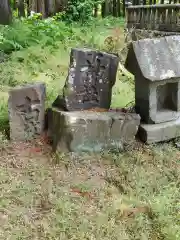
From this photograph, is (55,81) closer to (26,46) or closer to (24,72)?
(24,72)

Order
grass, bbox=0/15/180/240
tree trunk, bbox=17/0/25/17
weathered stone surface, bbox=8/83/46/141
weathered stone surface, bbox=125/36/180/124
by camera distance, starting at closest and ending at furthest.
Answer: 1. grass, bbox=0/15/180/240
2. weathered stone surface, bbox=125/36/180/124
3. weathered stone surface, bbox=8/83/46/141
4. tree trunk, bbox=17/0/25/17

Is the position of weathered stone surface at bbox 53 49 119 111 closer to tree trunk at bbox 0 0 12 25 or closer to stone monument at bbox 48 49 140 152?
stone monument at bbox 48 49 140 152

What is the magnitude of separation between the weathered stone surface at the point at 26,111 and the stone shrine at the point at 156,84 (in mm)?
1365

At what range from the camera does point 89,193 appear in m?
4.10

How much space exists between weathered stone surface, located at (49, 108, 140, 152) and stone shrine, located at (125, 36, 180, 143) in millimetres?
254

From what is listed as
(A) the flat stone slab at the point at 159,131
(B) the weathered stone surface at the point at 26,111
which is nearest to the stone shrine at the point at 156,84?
(A) the flat stone slab at the point at 159,131

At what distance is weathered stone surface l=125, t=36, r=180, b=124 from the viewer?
189 inches

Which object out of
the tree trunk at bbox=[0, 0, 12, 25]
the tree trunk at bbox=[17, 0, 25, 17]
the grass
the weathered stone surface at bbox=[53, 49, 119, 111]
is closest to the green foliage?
the tree trunk at bbox=[0, 0, 12, 25]

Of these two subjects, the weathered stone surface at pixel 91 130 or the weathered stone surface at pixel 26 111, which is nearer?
the weathered stone surface at pixel 91 130

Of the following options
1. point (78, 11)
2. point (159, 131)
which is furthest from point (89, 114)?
point (78, 11)

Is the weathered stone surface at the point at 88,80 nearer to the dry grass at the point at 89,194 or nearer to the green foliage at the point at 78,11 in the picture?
the dry grass at the point at 89,194

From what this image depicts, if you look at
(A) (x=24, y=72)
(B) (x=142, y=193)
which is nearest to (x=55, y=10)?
(A) (x=24, y=72)

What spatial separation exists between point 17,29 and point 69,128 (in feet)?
18.3

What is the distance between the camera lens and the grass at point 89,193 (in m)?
3.51
